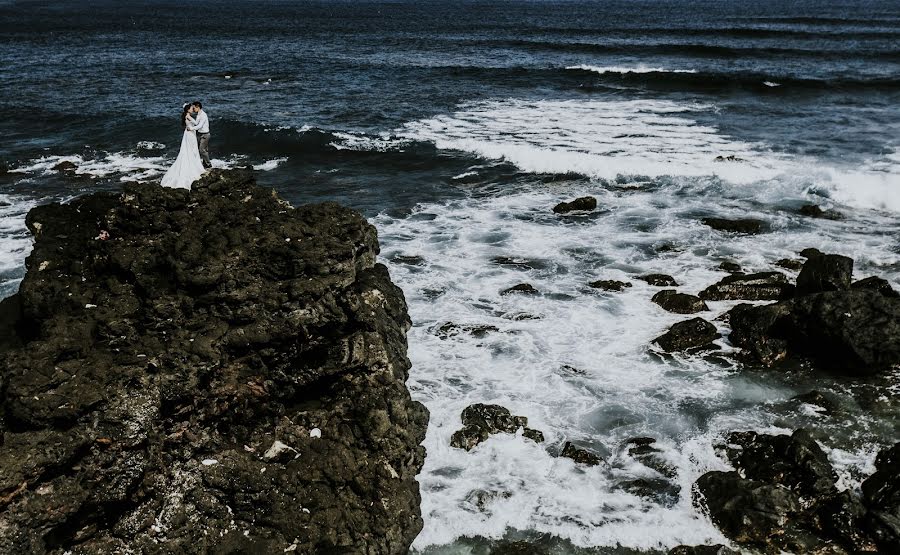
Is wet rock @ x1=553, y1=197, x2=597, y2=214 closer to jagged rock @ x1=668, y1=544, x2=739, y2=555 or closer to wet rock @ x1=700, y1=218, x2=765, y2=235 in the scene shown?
wet rock @ x1=700, y1=218, x2=765, y2=235

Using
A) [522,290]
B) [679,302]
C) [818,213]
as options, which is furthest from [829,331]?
[818,213]

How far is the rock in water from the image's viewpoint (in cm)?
607

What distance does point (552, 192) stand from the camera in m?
20.6

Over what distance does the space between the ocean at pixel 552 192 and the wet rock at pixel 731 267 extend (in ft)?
0.79

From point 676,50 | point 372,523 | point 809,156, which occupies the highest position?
point 676,50

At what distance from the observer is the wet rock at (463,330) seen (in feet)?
39.7

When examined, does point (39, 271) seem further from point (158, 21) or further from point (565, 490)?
point (158, 21)

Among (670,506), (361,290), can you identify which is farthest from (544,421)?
(361,290)

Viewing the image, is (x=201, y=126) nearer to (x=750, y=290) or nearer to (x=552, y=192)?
(x=552, y=192)

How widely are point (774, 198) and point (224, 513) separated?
18.2 metres

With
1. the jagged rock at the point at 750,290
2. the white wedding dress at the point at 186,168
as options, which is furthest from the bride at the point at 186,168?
the jagged rock at the point at 750,290

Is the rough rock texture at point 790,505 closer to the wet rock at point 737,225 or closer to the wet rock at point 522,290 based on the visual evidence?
the wet rock at point 522,290

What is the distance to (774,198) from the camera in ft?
62.8

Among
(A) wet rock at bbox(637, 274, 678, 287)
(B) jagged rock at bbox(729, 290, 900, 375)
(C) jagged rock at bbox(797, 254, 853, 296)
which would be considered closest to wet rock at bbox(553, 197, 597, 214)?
(A) wet rock at bbox(637, 274, 678, 287)
